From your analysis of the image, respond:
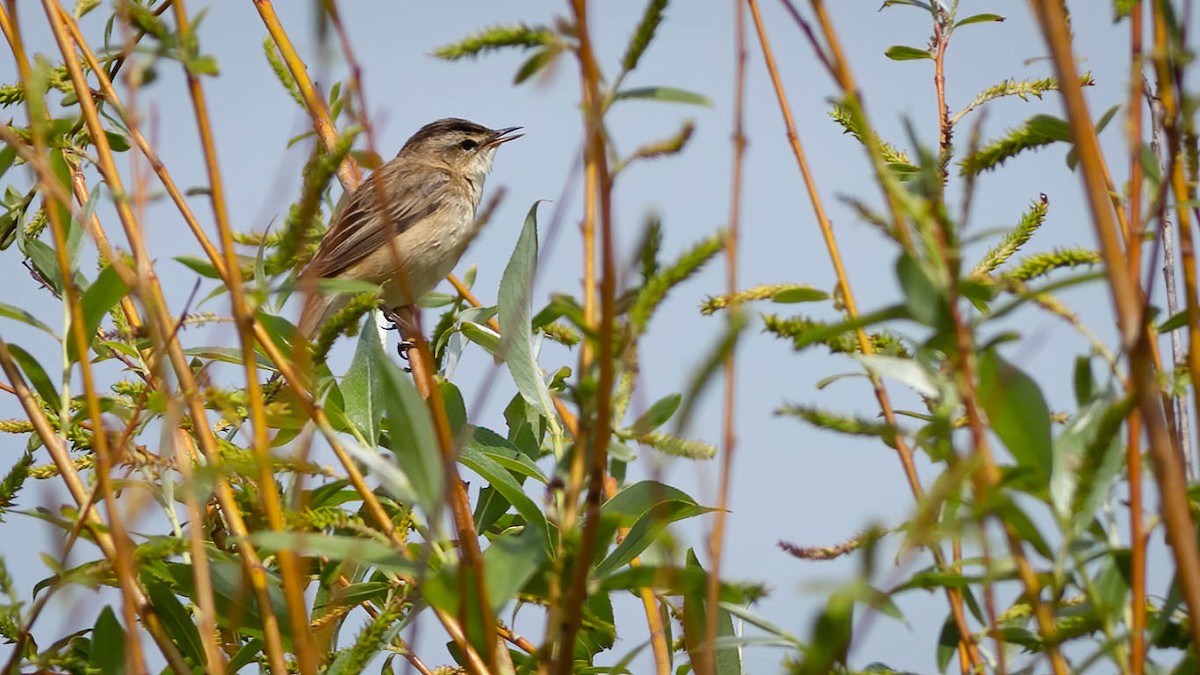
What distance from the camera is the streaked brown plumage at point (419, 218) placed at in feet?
20.3

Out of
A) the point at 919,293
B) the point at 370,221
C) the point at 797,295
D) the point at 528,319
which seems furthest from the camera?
the point at 370,221

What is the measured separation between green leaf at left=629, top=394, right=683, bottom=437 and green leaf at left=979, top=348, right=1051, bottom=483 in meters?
0.31

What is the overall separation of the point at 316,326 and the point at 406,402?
4435 millimetres

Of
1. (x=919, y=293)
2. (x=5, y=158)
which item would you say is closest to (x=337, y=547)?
(x=919, y=293)

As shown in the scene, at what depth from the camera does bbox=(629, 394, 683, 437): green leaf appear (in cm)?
121

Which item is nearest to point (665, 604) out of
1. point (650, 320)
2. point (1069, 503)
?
point (1069, 503)

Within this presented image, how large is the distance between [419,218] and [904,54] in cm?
428

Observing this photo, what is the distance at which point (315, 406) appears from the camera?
135cm

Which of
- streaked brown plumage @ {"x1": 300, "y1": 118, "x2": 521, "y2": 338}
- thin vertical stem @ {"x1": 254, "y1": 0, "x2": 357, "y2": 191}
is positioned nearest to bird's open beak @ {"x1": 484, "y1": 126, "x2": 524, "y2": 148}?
streaked brown plumage @ {"x1": 300, "y1": 118, "x2": 521, "y2": 338}

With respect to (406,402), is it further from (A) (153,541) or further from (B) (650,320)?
(A) (153,541)

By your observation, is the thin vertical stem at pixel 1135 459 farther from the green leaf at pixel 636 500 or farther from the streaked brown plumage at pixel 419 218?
the streaked brown plumage at pixel 419 218

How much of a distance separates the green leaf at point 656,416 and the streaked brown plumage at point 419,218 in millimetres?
4060

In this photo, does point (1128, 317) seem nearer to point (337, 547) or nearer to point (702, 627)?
point (337, 547)

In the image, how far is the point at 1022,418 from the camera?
1.18 metres
